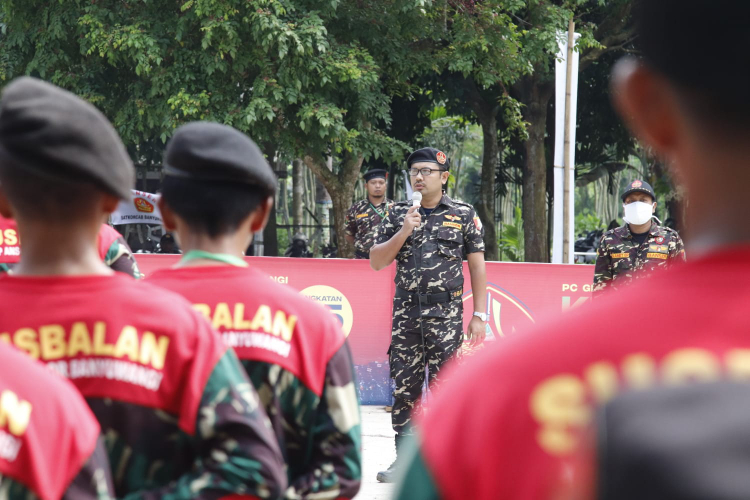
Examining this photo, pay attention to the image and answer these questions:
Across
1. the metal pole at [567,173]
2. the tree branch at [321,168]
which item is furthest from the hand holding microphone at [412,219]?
the tree branch at [321,168]


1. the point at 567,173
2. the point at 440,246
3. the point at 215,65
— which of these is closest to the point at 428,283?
the point at 440,246

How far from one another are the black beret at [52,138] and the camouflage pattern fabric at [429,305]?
4.65 meters

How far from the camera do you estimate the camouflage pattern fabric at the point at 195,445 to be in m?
1.77

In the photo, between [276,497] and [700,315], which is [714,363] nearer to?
[700,315]

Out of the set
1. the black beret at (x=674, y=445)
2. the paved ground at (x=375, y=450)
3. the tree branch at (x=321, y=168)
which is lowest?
the paved ground at (x=375, y=450)

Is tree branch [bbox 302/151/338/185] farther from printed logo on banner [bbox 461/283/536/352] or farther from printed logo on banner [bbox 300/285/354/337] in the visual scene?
printed logo on banner [bbox 461/283/536/352]

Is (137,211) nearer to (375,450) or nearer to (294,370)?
(375,450)

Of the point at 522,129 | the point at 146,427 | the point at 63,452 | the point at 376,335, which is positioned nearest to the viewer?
the point at 63,452

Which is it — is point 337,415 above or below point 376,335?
above

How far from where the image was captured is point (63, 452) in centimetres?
144

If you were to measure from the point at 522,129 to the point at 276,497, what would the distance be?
15863 mm

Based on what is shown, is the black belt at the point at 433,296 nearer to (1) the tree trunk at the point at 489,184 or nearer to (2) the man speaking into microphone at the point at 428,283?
(2) the man speaking into microphone at the point at 428,283

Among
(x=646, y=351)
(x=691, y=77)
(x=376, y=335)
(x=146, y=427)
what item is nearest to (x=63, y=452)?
(x=146, y=427)

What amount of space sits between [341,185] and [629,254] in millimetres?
9156
